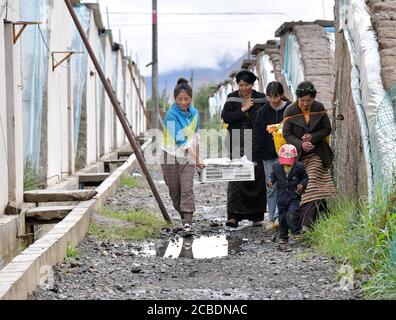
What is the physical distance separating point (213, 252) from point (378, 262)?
2262 millimetres

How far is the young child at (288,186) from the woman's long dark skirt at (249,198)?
147cm

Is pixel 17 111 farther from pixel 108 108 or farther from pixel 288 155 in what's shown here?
pixel 108 108

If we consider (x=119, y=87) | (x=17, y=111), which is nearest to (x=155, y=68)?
(x=119, y=87)

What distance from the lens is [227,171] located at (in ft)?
27.8

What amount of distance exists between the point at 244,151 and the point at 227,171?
579 millimetres

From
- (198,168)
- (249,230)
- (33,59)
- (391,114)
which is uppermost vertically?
(33,59)

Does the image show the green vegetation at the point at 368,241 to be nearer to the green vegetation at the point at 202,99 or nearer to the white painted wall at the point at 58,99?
the white painted wall at the point at 58,99

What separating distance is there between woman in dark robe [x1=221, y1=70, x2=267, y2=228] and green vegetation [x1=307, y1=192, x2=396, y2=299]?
5.74 ft

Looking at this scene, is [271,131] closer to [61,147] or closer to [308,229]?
[308,229]

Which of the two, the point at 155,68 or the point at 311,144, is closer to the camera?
the point at 311,144

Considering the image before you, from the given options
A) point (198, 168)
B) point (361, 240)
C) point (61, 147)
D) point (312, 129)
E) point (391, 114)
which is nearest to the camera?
point (361, 240)

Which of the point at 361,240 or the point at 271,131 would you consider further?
the point at 271,131
